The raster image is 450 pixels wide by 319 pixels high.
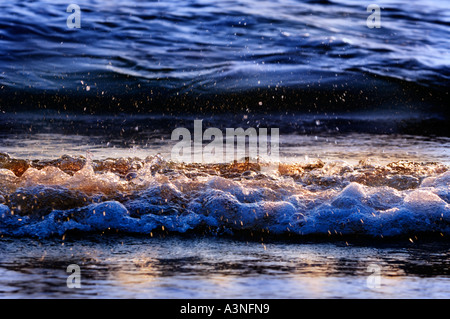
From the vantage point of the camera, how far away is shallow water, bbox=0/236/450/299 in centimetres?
267

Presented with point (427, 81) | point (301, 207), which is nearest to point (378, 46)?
point (427, 81)

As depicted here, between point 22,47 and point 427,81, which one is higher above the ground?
point 22,47

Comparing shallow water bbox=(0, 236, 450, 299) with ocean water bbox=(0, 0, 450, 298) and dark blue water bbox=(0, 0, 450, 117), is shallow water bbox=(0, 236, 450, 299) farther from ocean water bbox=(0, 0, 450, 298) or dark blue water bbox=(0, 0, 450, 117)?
dark blue water bbox=(0, 0, 450, 117)

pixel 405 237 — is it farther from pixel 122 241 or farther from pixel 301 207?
pixel 122 241

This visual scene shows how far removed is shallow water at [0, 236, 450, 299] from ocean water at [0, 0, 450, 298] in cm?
1

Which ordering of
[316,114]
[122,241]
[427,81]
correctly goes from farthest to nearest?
[427,81] < [316,114] < [122,241]

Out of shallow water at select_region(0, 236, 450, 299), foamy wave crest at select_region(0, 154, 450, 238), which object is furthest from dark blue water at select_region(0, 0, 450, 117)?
shallow water at select_region(0, 236, 450, 299)

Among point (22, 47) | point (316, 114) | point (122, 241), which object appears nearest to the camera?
point (122, 241)

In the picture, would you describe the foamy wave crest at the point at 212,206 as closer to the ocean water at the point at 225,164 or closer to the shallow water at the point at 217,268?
the ocean water at the point at 225,164

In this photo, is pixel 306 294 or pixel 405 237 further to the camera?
pixel 405 237

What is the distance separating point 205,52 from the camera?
11.2 metres

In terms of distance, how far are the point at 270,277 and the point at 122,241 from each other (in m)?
0.86

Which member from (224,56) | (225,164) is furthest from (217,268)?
(224,56)
